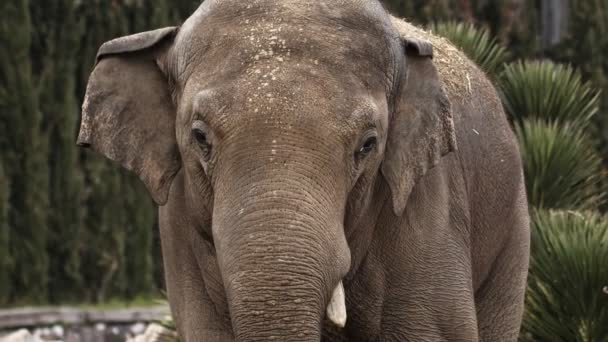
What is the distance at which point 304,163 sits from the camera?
779cm

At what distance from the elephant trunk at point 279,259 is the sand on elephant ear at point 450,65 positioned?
6.47ft

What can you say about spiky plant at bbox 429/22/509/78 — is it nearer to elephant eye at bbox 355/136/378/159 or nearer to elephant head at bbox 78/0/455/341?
elephant head at bbox 78/0/455/341

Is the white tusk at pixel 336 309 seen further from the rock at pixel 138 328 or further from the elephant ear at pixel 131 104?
the rock at pixel 138 328

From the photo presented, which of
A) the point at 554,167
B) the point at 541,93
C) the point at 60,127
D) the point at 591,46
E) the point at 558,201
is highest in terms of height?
the point at 541,93

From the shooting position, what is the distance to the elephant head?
7621mm

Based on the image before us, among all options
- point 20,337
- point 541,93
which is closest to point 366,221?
point 541,93

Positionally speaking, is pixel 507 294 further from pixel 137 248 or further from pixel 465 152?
pixel 137 248

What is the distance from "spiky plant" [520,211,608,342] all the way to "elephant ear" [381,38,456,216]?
435 cm

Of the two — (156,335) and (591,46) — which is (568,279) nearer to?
(156,335)

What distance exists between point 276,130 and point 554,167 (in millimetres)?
7204

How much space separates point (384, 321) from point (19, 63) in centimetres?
773

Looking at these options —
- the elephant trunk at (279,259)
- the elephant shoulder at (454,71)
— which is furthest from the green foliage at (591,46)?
the elephant trunk at (279,259)

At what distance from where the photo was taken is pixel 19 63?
53.4 ft

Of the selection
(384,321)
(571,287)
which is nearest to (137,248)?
(571,287)
